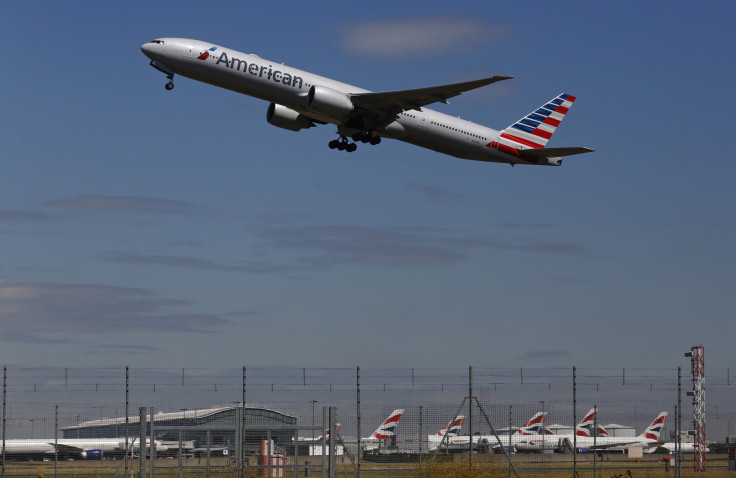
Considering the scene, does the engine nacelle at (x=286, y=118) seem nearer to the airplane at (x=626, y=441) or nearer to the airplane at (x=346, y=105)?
the airplane at (x=346, y=105)

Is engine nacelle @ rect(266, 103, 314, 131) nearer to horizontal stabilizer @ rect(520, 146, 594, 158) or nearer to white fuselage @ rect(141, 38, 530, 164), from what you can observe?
white fuselage @ rect(141, 38, 530, 164)

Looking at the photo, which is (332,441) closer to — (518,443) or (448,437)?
(448,437)

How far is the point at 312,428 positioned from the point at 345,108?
22599mm

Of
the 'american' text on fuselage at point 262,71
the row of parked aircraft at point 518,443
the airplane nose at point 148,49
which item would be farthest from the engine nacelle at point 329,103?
the row of parked aircraft at point 518,443

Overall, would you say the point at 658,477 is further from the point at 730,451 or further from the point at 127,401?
the point at 127,401

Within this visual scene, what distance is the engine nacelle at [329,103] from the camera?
39.3 meters

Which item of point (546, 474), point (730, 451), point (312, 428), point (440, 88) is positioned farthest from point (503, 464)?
point (440, 88)

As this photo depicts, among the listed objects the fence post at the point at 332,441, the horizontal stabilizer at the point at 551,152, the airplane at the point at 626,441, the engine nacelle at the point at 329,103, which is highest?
the engine nacelle at the point at 329,103

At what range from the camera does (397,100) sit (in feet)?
133

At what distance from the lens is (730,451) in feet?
118

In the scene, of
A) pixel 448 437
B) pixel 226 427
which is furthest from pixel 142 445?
pixel 448 437

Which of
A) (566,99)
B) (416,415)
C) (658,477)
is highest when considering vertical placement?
(566,99)

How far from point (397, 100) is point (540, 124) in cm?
1343

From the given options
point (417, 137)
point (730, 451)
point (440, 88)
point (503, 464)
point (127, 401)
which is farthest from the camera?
point (417, 137)
